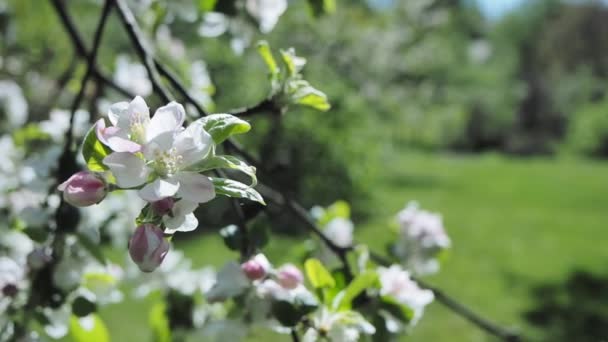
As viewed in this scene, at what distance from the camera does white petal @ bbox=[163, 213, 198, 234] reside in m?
0.52

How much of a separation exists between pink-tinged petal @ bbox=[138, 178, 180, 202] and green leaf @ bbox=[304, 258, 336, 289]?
0.30 metres

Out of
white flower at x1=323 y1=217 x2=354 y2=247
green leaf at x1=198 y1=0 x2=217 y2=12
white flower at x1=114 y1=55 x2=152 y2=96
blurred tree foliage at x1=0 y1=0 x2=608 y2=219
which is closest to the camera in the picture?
white flower at x1=323 y1=217 x2=354 y2=247

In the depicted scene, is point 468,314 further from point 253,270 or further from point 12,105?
point 12,105

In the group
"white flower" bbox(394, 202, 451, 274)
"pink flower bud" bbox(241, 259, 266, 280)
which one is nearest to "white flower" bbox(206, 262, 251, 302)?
"pink flower bud" bbox(241, 259, 266, 280)

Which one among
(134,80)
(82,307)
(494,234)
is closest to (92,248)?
(82,307)

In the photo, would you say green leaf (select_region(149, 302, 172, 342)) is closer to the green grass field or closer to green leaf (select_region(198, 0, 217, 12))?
the green grass field

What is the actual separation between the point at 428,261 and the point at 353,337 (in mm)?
433

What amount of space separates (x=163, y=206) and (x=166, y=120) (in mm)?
68

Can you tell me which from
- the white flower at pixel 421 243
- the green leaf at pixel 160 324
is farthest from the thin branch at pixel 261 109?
the green leaf at pixel 160 324

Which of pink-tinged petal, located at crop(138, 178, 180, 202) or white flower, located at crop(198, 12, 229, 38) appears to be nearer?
pink-tinged petal, located at crop(138, 178, 180, 202)

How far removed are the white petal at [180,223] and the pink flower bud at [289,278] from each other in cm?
25

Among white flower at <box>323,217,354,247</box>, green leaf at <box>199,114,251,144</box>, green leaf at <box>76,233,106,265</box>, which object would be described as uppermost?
white flower at <box>323,217,354,247</box>

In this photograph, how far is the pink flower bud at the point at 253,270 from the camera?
0.74 m

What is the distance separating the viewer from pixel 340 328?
0.75 m
